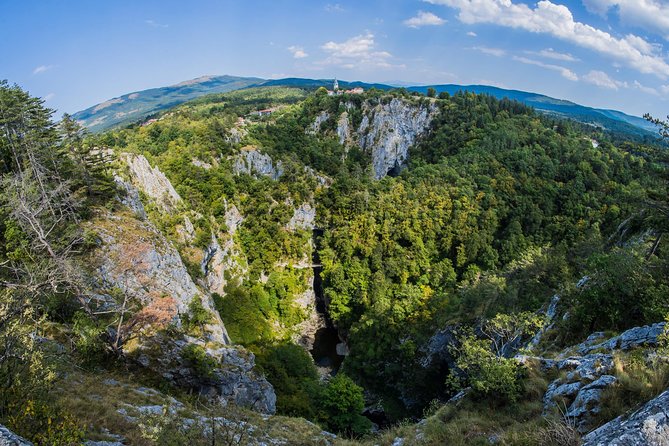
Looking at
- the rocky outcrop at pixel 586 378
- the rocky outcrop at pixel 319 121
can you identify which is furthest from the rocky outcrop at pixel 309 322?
the rocky outcrop at pixel 319 121

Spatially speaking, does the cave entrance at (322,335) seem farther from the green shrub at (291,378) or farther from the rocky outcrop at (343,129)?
the rocky outcrop at (343,129)

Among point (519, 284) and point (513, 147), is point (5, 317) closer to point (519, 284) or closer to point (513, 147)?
point (519, 284)

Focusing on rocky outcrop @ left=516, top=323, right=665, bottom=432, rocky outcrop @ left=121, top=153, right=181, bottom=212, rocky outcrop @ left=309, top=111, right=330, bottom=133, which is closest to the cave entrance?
rocky outcrop @ left=121, top=153, right=181, bottom=212

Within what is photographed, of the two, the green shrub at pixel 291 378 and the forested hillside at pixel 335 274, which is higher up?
the forested hillside at pixel 335 274

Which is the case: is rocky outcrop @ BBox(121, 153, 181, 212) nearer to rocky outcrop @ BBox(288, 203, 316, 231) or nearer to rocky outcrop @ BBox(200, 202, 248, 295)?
rocky outcrop @ BBox(200, 202, 248, 295)

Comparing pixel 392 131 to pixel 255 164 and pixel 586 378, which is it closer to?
pixel 255 164

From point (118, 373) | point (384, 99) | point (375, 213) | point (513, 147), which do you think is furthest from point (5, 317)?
point (384, 99)
